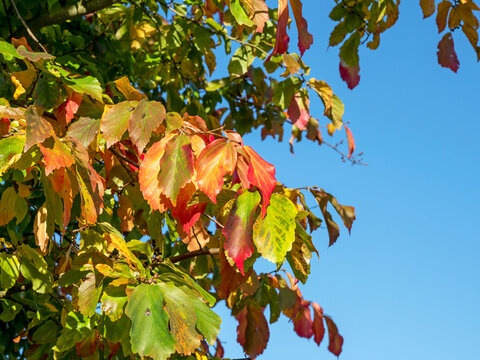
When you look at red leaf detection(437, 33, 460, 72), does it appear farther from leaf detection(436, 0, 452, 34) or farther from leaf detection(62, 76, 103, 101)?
leaf detection(62, 76, 103, 101)

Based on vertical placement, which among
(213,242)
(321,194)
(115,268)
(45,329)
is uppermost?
(321,194)

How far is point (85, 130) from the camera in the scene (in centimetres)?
146

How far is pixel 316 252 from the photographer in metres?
1.43

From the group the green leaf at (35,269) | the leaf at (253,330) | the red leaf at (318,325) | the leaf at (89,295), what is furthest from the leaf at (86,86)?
the red leaf at (318,325)

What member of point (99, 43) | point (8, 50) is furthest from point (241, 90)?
point (8, 50)

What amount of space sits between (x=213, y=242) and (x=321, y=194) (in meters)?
0.42

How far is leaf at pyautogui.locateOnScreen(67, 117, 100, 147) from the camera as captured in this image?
1438mm

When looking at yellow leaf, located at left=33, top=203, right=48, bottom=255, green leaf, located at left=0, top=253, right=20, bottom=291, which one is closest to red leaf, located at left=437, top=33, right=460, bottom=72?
yellow leaf, located at left=33, top=203, right=48, bottom=255

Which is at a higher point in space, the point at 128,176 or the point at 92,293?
the point at 128,176

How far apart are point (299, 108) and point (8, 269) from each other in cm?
118

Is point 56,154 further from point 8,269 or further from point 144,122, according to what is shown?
point 8,269

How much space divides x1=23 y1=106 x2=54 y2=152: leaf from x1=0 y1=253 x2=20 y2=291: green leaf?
695 mm

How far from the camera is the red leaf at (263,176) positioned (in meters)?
1.19

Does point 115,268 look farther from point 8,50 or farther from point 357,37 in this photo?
point 357,37
